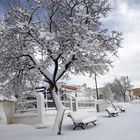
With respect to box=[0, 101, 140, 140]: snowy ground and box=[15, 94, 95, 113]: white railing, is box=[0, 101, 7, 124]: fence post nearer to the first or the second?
box=[15, 94, 95, 113]: white railing

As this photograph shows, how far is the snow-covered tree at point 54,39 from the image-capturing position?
45.3ft

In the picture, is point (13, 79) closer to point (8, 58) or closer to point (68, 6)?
point (8, 58)

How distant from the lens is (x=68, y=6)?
1515 cm

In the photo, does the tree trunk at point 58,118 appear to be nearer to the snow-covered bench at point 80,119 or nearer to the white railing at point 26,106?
the snow-covered bench at point 80,119

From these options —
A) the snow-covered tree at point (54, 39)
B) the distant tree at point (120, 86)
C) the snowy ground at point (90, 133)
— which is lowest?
the snowy ground at point (90, 133)

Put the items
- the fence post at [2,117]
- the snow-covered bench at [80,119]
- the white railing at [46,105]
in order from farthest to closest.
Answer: the white railing at [46,105], the fence post at [2,117], the snow-covered bench at [80,119]

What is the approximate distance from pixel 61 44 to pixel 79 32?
3.37 ft

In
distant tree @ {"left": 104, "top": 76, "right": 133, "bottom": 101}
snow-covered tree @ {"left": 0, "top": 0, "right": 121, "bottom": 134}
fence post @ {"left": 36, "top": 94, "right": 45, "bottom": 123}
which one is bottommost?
fence post @ {"left": 36, "top": 94, "right": 45, "bottom": 123}

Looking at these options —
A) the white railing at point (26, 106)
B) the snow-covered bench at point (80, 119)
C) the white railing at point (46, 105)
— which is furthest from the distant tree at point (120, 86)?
the snow-covered bench at point (80, 119)

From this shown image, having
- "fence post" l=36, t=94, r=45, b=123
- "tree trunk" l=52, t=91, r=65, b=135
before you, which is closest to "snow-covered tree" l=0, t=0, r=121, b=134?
"tree trunk" l=52, t=91, r=65, b=135

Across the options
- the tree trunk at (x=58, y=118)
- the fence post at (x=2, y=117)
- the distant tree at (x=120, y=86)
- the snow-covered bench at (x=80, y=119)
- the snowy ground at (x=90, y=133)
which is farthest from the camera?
the distant tree at (x=120, y=86)

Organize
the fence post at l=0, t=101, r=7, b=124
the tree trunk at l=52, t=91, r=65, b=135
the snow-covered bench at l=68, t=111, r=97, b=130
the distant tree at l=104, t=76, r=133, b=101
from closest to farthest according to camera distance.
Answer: the tree trunk at l=52, t=91, r=65, b=135
the snow-covered bench at l=68, t=111, r=97, b=130
the fence post at l=0, t=101, r=7, b=124
the distant tree at l=104, t=76, r=133, b=101

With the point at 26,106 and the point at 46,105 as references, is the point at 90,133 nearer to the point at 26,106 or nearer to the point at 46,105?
the point at 46,105

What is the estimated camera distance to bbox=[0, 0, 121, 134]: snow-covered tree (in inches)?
543
